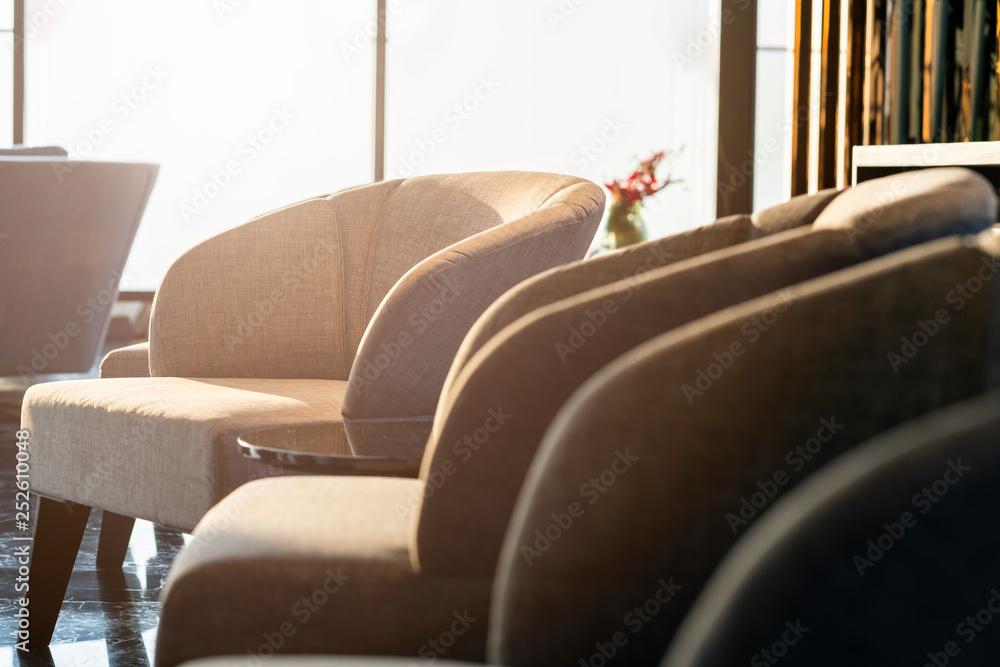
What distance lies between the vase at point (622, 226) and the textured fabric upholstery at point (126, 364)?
1830 mm

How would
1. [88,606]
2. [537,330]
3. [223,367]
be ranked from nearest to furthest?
[537,330] < [88,606] < [223,367]

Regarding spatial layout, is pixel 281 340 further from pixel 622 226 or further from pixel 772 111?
pixel 772 111

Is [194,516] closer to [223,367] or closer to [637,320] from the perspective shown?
[223,367]

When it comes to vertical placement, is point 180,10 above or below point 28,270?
above

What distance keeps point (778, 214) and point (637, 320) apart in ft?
1.09

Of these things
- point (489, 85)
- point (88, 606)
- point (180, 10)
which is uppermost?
point (180, 10)

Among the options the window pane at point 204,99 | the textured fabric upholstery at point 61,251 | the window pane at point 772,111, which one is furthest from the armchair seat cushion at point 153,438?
the window pane at point 772,111

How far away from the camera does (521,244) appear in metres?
1.70

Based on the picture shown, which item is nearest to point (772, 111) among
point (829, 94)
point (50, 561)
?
point (829, 94)

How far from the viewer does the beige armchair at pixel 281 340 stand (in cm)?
167

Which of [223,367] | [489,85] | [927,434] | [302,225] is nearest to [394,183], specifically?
[302,225]

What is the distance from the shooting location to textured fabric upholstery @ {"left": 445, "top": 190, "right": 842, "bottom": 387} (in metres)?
1.13

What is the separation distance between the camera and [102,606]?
198 cm

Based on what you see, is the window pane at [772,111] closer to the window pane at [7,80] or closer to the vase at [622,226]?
the vase at [622,226]
